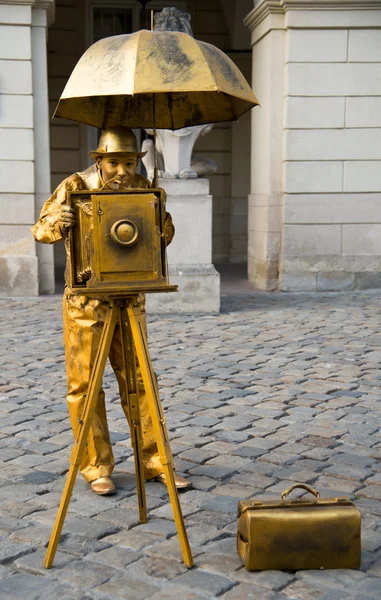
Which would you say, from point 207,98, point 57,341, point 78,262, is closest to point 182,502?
point 78,262

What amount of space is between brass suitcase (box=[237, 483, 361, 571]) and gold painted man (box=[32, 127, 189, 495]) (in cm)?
94

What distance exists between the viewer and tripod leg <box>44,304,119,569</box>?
3293mm

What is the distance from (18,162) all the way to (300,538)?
8303mm

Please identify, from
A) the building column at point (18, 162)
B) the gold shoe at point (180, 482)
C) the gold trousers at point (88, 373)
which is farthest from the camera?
the building column at point (18, 162)

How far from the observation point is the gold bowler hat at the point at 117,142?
3.63 m

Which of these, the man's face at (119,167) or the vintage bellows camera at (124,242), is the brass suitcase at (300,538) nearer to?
the vintage bellows camera at (124,242)

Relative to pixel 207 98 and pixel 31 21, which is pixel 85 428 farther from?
pixel 31 21

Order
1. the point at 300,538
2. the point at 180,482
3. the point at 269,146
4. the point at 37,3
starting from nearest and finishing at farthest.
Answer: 1. the point at 300,538
2. the point at 180,482
3. the point at 37,3
4. the point at 269,146

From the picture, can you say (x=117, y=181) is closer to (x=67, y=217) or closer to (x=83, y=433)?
(x=67, y=217)

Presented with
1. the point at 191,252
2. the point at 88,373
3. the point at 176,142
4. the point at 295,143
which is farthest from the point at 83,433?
the point at 295,143

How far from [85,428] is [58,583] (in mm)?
579

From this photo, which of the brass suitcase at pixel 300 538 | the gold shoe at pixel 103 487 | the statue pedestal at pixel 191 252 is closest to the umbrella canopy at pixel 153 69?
the brass suitcase at pixel 300 538

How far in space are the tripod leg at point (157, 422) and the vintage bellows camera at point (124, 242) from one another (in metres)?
0.20

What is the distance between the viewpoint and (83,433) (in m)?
3.41
